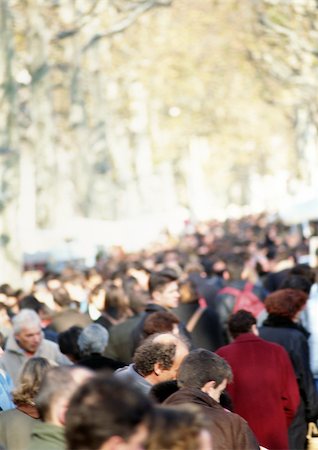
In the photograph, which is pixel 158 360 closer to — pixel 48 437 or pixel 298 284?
pixel 48 437

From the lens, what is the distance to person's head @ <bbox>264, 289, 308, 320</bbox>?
10.6 meters

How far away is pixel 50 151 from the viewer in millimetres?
46656

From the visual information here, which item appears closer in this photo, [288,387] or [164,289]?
[288,387]

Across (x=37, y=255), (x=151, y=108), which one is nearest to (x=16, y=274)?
(x=37, y=255)

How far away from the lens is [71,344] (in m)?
10.6

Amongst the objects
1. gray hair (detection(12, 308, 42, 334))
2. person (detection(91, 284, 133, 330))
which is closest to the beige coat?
gray hair (detection(12, 308, 42, 334))

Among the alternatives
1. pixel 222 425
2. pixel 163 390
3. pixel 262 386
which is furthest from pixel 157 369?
pixel 262 386

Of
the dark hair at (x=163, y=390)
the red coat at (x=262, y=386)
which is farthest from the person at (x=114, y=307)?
the dark hair at (x=163, y=390)

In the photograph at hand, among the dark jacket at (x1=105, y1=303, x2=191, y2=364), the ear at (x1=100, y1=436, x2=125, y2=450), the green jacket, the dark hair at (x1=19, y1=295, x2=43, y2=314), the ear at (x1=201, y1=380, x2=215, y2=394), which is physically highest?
the ear at (x1=100, y1=436, x2=125, y2=450)

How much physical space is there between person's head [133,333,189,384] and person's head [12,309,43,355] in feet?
9.21

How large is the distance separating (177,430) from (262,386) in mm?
4678

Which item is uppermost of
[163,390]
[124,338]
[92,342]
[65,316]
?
[163,390]

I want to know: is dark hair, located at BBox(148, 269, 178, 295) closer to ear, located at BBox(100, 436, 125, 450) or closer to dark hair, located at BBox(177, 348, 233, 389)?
dark hair, located at BBox(177, 348, 233, 389)

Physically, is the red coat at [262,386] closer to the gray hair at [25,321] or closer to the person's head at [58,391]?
the gray hair at [25,321]
